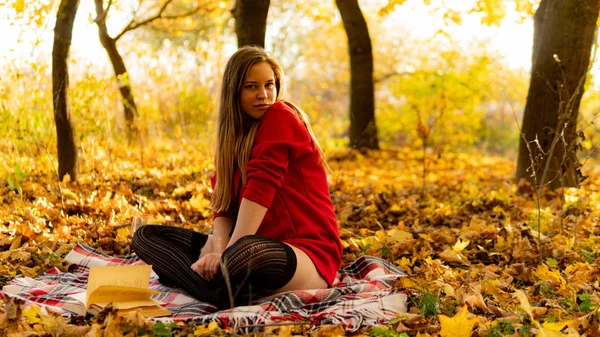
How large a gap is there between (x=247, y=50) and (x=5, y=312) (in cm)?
145

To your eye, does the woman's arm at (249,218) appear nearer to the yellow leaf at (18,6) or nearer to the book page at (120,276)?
the book page at (120,276)

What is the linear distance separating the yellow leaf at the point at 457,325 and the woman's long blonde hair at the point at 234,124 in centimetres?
109

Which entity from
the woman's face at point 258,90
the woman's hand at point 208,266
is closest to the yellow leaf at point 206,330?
the woman's hand at point 208,266

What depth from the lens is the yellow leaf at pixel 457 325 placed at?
6.59 feet

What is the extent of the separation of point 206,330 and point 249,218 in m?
0.58

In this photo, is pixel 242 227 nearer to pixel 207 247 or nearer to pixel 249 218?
pixel 249 218

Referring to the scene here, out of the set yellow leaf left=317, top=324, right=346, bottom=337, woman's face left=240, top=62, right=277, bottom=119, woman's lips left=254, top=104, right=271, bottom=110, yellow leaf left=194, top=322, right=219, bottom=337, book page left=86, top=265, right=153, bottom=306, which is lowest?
yellow leaf left=317, top=324, right=346, bottom=337

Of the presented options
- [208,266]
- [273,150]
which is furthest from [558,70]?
[208,266]

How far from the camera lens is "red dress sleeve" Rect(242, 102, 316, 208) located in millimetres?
2643

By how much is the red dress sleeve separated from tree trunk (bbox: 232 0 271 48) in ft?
9.29

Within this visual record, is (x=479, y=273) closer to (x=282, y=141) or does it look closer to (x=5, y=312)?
(x=282, y=141)

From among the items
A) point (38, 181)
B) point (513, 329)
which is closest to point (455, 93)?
point (38, 181)

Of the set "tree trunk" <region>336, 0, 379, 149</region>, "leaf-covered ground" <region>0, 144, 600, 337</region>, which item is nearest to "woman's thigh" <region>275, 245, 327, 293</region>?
"leaf-covered ground" <region>0, 144, 600, 337</region>

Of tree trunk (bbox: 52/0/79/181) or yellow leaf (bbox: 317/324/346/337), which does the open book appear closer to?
yellow leaf (bbox: 317/324/346/337)
